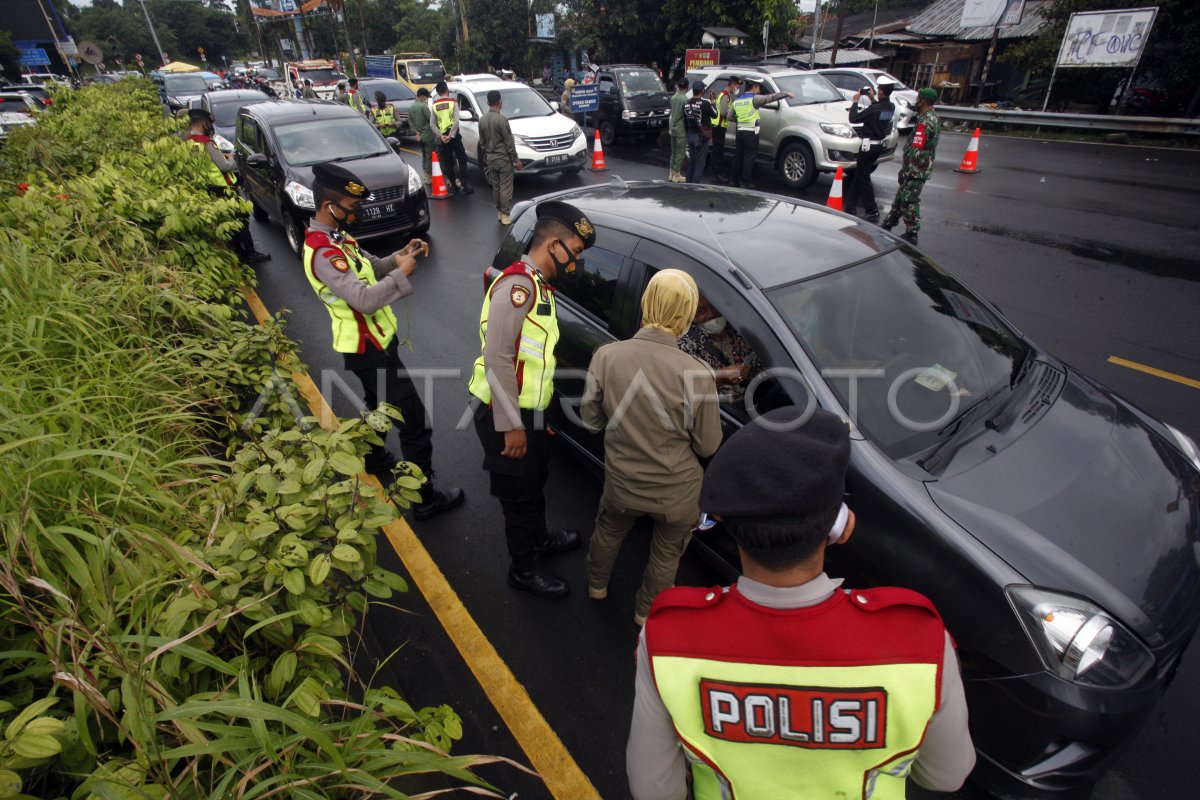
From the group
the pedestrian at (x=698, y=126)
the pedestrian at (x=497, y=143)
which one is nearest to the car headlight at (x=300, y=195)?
the pedestrian at (x=497, y=143)

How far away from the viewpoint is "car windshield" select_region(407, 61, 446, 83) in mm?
23172

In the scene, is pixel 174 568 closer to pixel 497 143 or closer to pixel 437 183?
pixel 497 143

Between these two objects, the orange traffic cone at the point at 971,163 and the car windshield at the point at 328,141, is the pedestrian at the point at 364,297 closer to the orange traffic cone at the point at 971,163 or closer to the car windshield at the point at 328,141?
the car windshield at the point at 328,141

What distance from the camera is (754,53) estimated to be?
2248cm

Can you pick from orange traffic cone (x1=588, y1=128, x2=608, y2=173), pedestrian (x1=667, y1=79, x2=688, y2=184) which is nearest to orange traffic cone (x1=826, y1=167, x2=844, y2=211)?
pedestrian (x1=667, y1=79, x2=688, y2=184)

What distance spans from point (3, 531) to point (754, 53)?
25819mm

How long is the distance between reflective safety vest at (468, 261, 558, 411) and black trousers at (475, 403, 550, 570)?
11cm

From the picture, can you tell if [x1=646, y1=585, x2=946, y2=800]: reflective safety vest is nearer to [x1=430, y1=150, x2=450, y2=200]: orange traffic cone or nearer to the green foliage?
the green foliage

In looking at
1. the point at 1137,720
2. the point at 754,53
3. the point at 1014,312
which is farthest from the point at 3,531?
the point at 754,53

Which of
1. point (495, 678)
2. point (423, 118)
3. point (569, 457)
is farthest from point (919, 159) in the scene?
point (423, 118)

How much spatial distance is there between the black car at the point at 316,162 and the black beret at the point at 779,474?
24.1 ft

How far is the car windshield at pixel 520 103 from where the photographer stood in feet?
37.0

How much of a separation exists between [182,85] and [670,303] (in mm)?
28003

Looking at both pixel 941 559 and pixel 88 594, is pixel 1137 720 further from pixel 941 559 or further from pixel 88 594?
pixel 88 594
